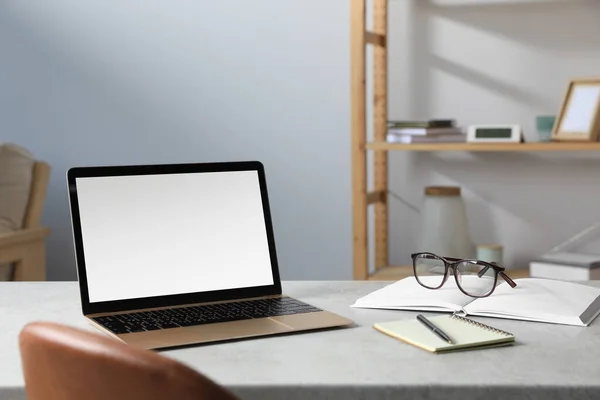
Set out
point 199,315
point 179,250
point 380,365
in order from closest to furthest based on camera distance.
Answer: point 380,365 < point 199,315 < point 179,250

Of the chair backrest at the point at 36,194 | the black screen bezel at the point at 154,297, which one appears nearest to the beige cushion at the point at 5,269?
the chair backrest at the point at 36,194

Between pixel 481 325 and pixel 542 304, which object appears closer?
pixel 481 325

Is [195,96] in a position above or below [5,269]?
above

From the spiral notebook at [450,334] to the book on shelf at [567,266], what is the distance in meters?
1.79

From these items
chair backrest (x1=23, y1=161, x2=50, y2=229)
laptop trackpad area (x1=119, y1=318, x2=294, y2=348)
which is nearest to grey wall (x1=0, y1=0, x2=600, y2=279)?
chair backrest (x1=23, y1=161, x2=50, y2=229)

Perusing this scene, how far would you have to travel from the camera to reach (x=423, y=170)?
3434 millimetres

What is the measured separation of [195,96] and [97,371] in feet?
9.64

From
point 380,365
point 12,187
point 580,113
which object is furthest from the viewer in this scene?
point 12,187

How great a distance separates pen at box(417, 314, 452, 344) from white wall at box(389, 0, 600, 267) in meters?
2.16

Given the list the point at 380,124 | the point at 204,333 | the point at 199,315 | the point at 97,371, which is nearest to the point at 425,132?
the point at 380,124

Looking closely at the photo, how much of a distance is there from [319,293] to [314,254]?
2.04m

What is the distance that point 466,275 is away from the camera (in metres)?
1.51

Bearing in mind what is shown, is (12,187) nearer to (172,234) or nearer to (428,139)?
(428,139)

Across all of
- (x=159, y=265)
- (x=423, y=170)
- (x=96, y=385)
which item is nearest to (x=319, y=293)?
(x=159, y=265)
